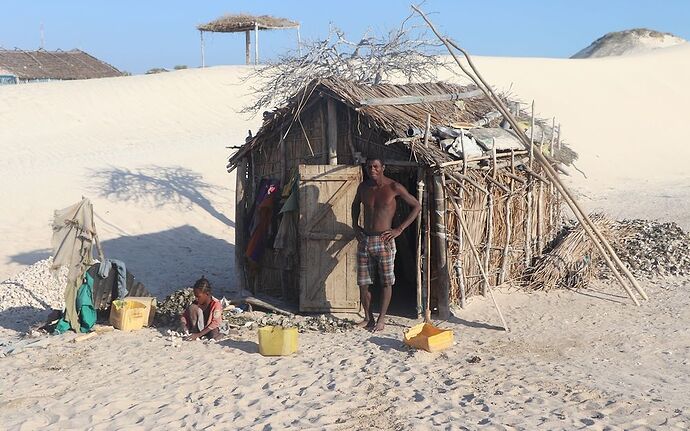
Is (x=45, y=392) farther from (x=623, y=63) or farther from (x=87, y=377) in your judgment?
(x=623, y=63)

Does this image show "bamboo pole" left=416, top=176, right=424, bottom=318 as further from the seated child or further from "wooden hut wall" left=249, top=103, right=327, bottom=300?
the seated child

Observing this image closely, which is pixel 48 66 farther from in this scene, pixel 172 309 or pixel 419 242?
pixel 419 242

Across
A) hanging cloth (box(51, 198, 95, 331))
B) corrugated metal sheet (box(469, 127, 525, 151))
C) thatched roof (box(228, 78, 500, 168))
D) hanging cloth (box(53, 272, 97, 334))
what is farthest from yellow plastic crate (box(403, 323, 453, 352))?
hanging cloth (box(51, 198, 95, 331))

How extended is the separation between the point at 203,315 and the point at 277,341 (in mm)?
1125

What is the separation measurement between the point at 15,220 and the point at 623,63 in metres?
25.4

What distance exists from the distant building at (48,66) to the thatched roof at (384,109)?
71.5 feet

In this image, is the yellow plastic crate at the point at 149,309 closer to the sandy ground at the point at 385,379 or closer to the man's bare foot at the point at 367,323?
the sandy ground at the point at 385,379

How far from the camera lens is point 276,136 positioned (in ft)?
28.9

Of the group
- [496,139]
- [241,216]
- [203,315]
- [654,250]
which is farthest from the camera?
[654,250]

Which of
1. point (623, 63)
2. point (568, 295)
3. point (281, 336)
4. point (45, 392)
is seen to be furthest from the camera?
point (623, 63)

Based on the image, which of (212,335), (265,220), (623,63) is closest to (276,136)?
(265,220)

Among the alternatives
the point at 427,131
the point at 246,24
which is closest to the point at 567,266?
the point at 427,131

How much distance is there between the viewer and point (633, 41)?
163 ft

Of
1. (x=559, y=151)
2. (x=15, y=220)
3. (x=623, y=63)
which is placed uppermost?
(x=623, y=63)
